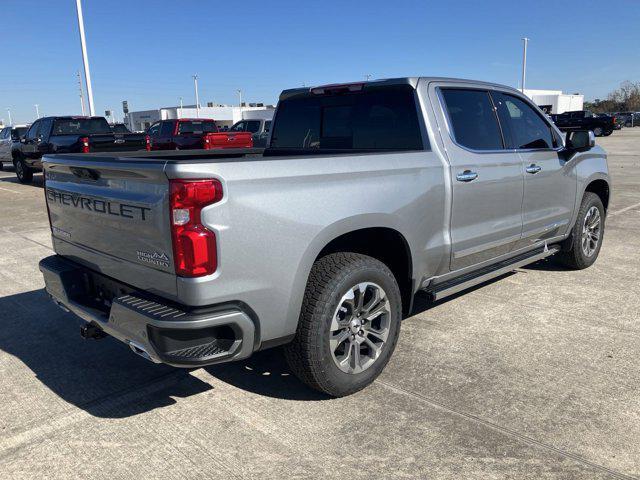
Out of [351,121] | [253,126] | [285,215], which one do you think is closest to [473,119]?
[351,121]

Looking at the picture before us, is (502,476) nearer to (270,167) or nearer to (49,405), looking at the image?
(270,167)

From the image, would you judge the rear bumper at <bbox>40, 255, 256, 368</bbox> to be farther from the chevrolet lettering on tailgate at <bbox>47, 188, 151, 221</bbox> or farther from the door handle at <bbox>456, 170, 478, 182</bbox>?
the door handle at <bbox>456, 170, 478, 182</bbox>

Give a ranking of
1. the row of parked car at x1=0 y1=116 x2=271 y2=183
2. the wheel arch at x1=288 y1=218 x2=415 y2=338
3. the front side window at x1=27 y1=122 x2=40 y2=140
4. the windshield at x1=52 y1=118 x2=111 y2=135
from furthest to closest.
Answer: the front side window at x1=27 y1=122 x2=40 y2=140
the windshield at x1=52 y1=118 x2=111 y2=135
the row of parked car at x1=0 y1=116 x2=271 y2=183
the wheel arch at x1=288 y1=218 x2=415 y2=338

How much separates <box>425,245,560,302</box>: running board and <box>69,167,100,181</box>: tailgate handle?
222cm

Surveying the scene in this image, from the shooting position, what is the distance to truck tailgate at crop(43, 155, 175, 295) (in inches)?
100

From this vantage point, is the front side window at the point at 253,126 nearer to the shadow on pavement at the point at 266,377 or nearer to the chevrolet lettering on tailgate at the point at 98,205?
the chevrolet lettering on tailgate at the point at 98,205

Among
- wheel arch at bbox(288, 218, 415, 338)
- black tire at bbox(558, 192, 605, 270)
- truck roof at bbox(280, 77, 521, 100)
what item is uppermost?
truck roof at bbox(280, 77, 521, 100)

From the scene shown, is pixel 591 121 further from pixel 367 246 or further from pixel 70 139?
pixel 367 246

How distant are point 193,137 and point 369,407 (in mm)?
15102

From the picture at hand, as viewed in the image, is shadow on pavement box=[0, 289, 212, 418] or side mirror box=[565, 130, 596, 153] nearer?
shadow on pavement box=[0, 289, 212, 418]

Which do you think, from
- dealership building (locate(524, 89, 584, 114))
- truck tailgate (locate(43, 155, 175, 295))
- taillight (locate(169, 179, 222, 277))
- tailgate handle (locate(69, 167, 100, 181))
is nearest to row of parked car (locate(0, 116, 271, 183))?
truck tailgate (locate(43, 155, 175, 295))

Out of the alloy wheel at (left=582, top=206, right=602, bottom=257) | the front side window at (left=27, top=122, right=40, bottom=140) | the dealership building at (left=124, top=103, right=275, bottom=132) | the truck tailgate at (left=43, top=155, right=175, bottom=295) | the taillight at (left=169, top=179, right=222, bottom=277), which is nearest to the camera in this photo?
the taillight at (left=169, top=179, right=222, bottom=277)

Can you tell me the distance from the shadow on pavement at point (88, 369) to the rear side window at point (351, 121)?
2.08 meters

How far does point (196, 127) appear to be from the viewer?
59.5ft
